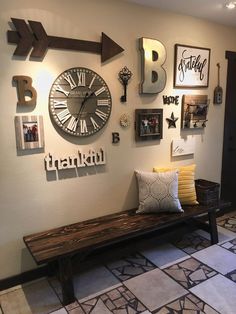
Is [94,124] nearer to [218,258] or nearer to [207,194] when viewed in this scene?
[207,194]

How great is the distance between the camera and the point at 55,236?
2.21 m

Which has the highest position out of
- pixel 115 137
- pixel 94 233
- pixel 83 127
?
pixel 83 127

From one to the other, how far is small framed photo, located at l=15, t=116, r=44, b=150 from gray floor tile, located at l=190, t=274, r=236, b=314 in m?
1.73

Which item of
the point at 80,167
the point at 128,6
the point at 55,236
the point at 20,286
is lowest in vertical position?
the point at 20,286

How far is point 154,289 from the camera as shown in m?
2.18

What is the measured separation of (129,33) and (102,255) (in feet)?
6.59

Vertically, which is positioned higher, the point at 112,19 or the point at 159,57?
the point at 112,19

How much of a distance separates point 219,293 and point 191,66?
220 centimetres

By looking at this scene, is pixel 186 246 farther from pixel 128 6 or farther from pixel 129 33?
pixel 128 6

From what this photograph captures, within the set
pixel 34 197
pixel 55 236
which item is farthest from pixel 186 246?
pixel 34 197

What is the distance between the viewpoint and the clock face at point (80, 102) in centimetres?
222

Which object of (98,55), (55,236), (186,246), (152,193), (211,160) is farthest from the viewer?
(211,160)

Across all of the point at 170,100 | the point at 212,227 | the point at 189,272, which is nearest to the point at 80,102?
the point at 170,100

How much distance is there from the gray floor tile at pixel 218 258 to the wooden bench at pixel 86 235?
40 cm
